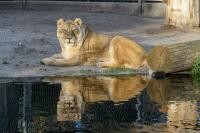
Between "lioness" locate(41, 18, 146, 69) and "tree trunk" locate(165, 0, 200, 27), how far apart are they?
639 centimetres

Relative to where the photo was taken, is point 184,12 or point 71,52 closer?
point 71,52

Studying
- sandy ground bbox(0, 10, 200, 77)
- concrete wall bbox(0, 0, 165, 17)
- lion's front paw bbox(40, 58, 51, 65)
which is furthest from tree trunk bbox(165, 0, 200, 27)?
lion's front paw bbox(40, 58, 51, 65)

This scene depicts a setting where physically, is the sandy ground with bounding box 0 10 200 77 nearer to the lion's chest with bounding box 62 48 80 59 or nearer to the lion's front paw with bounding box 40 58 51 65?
the lion's front paw with bounding box 40 58 51 65

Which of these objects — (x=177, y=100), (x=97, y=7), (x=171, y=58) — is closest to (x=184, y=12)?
(x=97, y=7)

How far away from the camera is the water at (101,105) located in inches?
355

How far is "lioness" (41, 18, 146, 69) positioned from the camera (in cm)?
1401

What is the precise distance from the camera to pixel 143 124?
9164 millimetres

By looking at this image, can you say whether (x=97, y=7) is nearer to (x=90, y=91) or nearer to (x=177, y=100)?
(x=90, y=91)

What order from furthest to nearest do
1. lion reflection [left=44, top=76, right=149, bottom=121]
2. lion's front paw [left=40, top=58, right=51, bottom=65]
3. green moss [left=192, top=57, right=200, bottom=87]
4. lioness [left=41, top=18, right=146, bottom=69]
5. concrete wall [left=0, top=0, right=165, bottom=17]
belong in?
concrete wall [left=0, top=0, right=165, bottom=17]
lion's front paw [left=40, top=58, right=51, bottom=65]
lioness [left=41, top=18, right=146, bottom=69]
green moss [left=192, top=57, right=200, bottom=87]
lion reflection [left=44, top=76, right=149, bottom=121]

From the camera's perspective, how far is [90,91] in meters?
11.7

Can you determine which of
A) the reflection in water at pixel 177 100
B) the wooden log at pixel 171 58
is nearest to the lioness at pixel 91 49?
the wooden log at pixel 171 58

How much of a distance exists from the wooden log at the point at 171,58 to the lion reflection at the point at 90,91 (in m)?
0.47

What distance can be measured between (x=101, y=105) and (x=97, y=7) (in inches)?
638

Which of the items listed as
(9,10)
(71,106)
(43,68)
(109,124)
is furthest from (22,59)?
(9,10)
